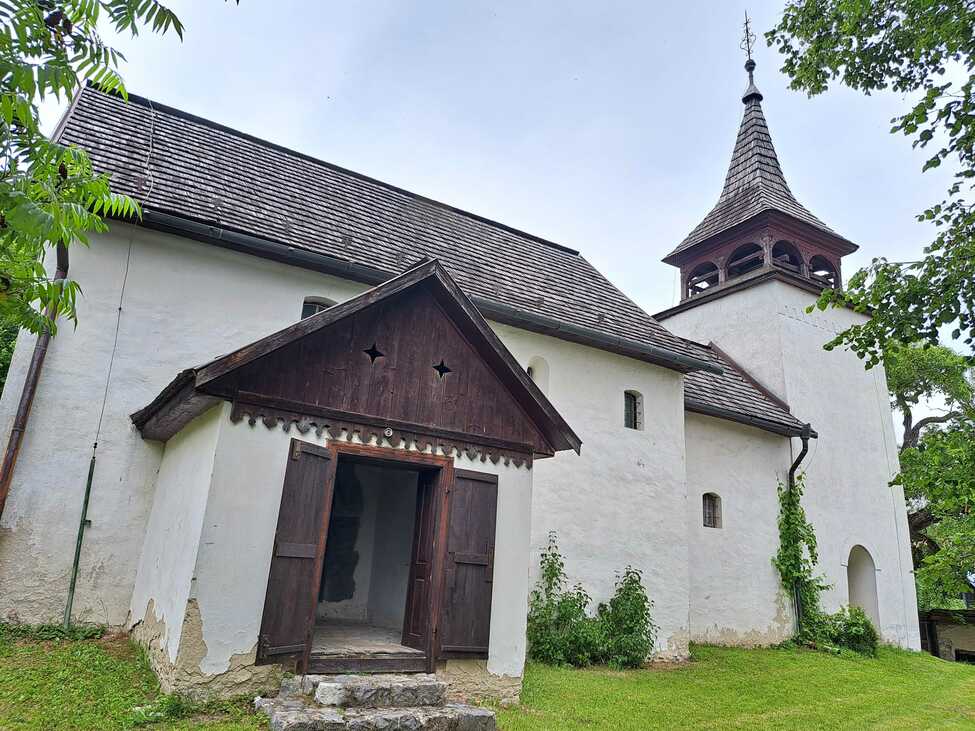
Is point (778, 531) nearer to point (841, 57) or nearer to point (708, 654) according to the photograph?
point (708, 654)

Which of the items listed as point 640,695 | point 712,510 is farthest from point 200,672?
point 712,510

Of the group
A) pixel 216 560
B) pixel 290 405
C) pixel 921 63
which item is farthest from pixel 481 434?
pixel 921 63

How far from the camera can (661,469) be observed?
42.0 ft

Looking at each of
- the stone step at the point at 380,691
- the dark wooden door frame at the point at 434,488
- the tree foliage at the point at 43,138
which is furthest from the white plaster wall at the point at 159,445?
the tree foliage at the point at 43,138

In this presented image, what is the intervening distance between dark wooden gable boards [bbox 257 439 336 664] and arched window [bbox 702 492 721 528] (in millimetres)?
9814

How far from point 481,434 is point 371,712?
3.36 meters

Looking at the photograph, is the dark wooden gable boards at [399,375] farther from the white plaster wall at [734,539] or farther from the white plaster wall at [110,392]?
the white plaster wall at [734,539]

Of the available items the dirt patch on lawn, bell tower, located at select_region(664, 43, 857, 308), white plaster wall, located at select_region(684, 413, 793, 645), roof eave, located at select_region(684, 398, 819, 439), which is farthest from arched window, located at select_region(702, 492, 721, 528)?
the dirt patch on lawn

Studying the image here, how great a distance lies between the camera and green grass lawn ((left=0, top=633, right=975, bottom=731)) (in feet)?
19.7

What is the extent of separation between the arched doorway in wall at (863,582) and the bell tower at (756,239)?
7141 mm

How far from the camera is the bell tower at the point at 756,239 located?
61.7ft

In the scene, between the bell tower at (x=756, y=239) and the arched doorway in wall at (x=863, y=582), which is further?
the bell tower at (x=756, y=239)

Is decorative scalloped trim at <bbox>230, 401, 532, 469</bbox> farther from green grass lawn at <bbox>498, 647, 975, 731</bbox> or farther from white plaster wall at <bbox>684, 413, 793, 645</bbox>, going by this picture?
white plaster wall at <bbox>684, 413, 793, 645</bbox>

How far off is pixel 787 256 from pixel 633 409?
9.51 m
